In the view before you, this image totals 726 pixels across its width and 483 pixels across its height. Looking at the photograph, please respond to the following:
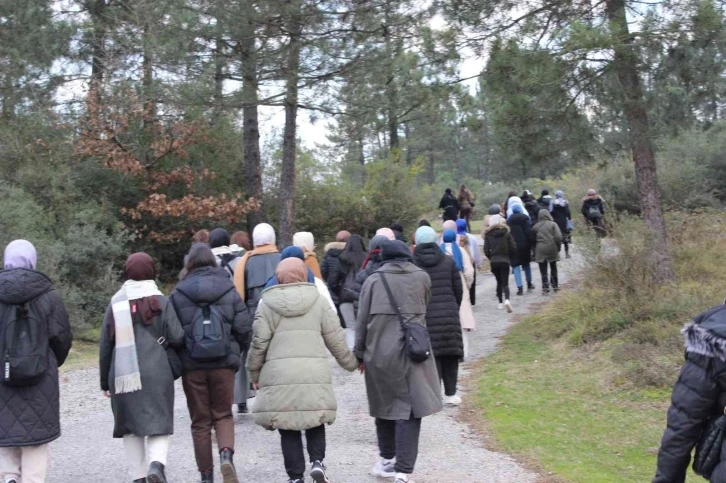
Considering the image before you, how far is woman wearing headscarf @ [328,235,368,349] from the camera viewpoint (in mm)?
10594

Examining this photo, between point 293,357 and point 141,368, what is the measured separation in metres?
1.13

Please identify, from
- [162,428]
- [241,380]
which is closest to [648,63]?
[241,380]

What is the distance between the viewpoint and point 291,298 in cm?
614

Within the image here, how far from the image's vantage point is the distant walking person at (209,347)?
611 cm

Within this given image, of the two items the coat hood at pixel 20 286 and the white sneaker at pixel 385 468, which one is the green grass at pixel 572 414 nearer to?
the white sneaker at pixel 385 468

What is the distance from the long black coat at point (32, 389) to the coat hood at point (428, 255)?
140 inches

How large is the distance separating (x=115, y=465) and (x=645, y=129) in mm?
9469

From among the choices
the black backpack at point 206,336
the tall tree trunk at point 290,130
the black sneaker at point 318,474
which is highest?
the tall tree trunk at point 290,130

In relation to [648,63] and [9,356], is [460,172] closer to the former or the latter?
[648,63]

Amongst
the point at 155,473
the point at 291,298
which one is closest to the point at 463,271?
the point at 291,298

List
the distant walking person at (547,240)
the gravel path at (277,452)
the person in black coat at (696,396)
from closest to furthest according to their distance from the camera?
the person in black coat at (696,396)
the gravel path at (277,452)
the distant walking person at (547,240)

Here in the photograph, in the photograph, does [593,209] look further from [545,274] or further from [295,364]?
[295,364]

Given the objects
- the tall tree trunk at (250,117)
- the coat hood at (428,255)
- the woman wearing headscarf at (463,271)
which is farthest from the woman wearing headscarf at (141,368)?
the tall tree trunk at (250,117)

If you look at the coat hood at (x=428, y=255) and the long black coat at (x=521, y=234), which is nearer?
the coat hood at (x=428, y=255)
